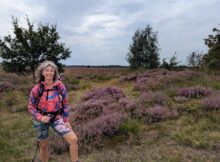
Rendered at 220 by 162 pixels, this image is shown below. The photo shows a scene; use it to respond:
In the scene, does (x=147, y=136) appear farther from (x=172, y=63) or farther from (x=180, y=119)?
(x=172, y=63)

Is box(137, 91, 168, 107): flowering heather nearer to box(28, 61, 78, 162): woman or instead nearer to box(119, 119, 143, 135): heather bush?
box(119, 119, 143, 135): heather bush

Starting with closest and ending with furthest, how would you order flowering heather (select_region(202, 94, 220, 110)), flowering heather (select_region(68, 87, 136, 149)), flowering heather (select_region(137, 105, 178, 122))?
flowering heather (select_region(68, 87, 136, 149)), flowering heather (select_region(137, 105, 178, 122)), flowering heather (select_region(202, 94, 220, 110))

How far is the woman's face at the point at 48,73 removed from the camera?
18.3 ft

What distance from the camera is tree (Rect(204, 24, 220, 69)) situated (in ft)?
81.3

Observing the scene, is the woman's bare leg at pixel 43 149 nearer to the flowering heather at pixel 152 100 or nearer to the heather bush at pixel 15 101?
the flowering heather at pixel 152 100

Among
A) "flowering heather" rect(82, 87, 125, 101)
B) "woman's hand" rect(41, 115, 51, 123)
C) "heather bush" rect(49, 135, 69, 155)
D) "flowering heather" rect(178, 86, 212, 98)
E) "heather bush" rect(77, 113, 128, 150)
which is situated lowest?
"heather bush" rect(49, 135, 69, 155)

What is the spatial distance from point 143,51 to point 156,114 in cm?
3168

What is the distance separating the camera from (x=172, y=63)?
32.9 metres

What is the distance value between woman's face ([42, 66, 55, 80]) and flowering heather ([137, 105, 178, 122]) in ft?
13.2

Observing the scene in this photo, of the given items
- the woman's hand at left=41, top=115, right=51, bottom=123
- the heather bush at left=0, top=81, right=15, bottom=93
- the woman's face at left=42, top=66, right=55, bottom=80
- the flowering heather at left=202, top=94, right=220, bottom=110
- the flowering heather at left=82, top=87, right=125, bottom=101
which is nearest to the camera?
the woman's hand at left=41, top=115, right=51, bottom=123

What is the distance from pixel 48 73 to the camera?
18.3ft

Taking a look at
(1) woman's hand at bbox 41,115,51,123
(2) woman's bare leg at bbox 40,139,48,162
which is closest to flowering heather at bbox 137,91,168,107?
(2) woman's bare leg at bbox 40,139,48,162

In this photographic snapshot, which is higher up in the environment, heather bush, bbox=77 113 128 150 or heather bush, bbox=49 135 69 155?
heather bush, bbox=77 113 128 150

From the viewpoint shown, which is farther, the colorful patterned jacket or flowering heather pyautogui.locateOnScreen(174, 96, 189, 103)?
flowering heather pyautogui.locateOnScreen(174, 96, 189, 103)
